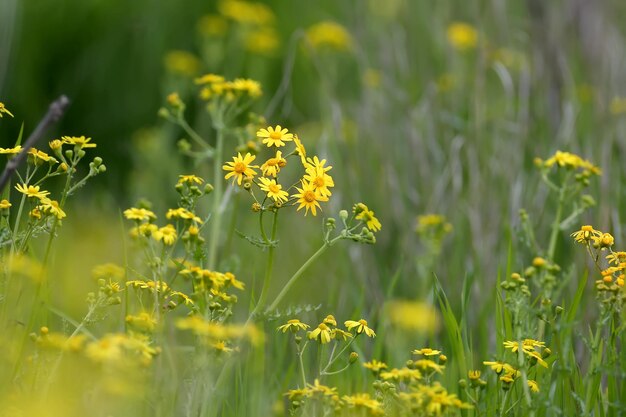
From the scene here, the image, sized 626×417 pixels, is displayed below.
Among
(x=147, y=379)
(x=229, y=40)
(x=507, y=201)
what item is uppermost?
(x=229, y=40)

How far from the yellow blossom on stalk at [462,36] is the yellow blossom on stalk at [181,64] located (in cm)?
144

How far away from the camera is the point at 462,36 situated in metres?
5.12

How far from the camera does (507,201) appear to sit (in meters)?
3.89

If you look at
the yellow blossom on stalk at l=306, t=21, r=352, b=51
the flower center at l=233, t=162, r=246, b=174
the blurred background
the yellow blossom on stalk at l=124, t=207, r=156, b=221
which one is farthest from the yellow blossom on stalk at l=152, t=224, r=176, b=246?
the yellow blossom on stalk at l=306, t=21, r=352, b=51

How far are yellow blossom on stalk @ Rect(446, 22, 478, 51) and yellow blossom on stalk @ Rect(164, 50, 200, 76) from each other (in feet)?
4.72

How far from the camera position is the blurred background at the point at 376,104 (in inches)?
153

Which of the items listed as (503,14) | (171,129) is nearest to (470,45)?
(503,14)

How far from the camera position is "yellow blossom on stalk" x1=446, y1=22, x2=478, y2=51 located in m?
5.02

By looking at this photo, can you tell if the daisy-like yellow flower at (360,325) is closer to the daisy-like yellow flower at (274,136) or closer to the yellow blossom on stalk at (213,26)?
the daisy-like yellow flower at (274,136)

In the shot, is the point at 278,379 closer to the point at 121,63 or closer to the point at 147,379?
the point at 147,379

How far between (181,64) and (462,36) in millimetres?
1503

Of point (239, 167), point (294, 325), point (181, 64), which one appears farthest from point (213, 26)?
point (294, 325)

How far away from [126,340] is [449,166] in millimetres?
2697

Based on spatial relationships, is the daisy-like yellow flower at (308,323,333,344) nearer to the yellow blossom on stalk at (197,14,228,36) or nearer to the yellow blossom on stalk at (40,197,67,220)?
A: the yellow blossom on stalk at (40,197,67,220)
